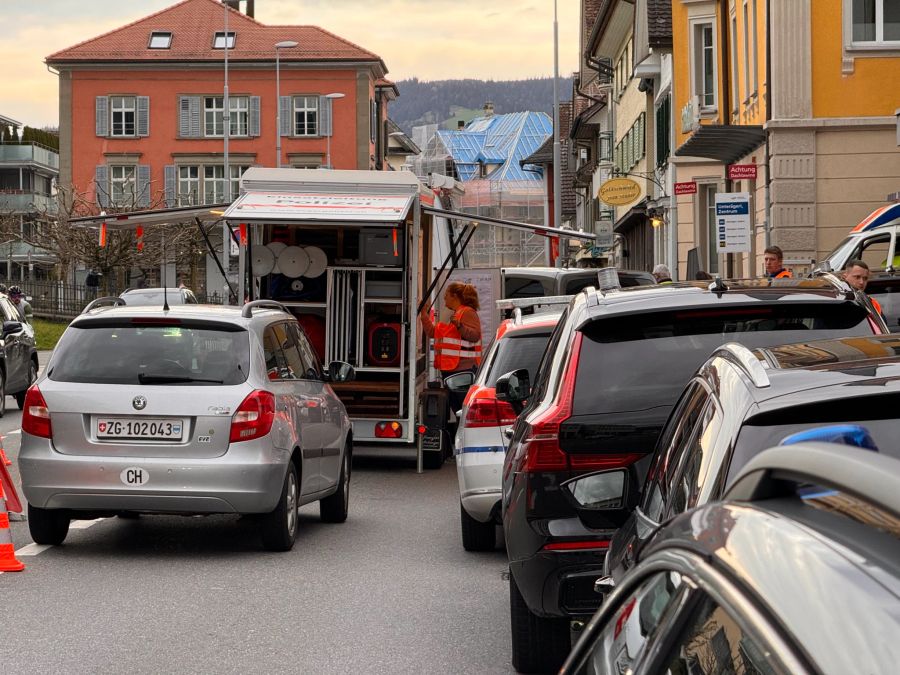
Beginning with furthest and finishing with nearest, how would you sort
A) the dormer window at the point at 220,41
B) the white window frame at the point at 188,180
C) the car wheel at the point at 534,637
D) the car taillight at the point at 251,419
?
the dormer window at the point at 220,41 < the white window frame at the point at 188,180 < the car taillight at the point at 251,419 < the car wheel at the point at 534,637

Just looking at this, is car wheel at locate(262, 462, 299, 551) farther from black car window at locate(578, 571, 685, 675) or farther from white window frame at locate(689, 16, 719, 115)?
white window frame at locate(689, 16, 719, 115)

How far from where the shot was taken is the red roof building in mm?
80000

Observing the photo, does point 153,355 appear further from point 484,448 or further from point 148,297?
point 148,297

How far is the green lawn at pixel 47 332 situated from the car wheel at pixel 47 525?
38704 mm

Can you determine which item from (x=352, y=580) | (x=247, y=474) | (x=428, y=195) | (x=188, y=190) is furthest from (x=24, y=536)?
(x=188, y=190)

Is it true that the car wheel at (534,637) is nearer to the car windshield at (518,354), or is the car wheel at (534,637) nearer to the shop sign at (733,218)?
the car windshield at (518,354)

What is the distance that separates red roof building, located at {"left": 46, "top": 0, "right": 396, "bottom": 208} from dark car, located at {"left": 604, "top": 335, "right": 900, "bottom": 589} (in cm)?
7627

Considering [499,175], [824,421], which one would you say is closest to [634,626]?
[824,421]

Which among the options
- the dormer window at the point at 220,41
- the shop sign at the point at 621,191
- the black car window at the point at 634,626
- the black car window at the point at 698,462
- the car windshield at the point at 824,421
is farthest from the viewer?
the dormer window at the point at 220,41

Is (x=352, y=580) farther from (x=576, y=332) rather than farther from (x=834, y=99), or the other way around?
(x=834, y=99)

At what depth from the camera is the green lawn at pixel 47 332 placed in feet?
169

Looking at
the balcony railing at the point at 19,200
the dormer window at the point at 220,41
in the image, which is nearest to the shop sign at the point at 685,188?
the dormer window at the point at 220,41

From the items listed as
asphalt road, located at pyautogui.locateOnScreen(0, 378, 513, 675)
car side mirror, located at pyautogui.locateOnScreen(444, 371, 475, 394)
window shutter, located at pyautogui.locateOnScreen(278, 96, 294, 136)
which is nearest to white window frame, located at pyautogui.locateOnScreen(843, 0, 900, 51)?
asphalt road, located at pyautogui.locateOnScreen(0, 378, 513, 675)

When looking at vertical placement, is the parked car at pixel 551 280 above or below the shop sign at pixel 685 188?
below
